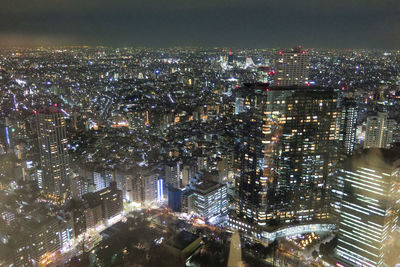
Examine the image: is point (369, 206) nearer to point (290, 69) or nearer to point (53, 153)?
point (290, 69)

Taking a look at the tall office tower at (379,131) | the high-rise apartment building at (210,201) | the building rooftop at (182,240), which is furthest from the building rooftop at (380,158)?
the tall office tower at (379,131)

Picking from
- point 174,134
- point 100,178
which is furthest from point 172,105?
point 100,178

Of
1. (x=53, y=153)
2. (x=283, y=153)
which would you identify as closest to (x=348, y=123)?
(x=283, y=153)

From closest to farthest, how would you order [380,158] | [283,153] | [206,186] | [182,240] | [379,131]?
1. [380,158]
2. [182,240]
3. [283,153]
4. [206,186]
5. [379,131]

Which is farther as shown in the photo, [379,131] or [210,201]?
[379,131]

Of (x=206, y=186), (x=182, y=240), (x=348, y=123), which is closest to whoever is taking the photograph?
(x=182, y=240)

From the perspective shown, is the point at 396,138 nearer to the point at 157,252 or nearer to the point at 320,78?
the point at 320,78
